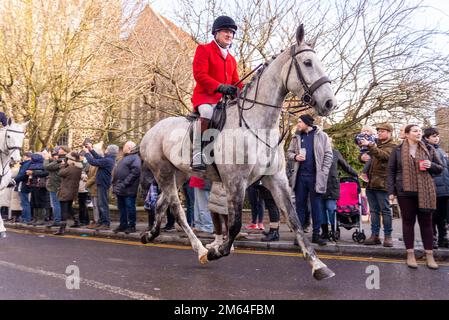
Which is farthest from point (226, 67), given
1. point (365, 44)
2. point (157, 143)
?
point (365, 44)

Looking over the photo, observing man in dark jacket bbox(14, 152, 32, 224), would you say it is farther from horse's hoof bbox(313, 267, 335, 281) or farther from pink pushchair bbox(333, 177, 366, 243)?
horse's hoof bbox(313, 267, 335, 281)

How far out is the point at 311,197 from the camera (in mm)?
8594

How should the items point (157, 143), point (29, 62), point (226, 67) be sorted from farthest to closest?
point (29, 62), point (157, 143), point (226, 67)

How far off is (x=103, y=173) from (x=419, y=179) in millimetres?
7518

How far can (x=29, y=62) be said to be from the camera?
60.6 feet

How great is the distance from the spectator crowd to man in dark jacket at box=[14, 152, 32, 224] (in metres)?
0.03

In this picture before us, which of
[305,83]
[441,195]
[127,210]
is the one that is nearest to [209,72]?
[305,83]

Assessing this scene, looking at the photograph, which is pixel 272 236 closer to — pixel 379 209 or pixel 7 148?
pixel 379 209

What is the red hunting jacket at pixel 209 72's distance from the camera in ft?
21.5

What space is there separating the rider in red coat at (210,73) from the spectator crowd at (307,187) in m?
1.90

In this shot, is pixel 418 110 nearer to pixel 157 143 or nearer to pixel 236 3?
pixel 236 3

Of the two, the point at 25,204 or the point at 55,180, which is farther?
the point at 25,204
